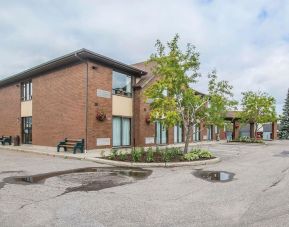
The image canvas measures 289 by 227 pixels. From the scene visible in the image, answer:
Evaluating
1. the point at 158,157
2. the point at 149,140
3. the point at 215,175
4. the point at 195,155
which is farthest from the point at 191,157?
the point at 149,140

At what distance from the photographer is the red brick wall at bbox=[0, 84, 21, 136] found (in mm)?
24386

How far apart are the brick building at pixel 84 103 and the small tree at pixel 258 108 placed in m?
15.5

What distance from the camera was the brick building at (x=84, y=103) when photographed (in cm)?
1764

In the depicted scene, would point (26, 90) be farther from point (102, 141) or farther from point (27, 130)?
point (102, 141)

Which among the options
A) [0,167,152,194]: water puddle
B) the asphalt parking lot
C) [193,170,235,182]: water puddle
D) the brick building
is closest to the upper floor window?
the brick building

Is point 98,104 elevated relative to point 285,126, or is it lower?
elevated

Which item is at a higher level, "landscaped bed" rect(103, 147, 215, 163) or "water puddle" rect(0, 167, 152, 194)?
"landscaped bed" rect(103, 147, 215, 163)

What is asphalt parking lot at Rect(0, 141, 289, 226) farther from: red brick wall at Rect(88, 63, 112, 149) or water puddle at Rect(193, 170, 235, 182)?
red brick wall at Rect(88, 63, 112, 149)

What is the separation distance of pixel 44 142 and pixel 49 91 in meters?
3.88

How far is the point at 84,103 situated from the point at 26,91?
8957 millimetres

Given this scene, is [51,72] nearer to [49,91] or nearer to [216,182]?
[49,91]

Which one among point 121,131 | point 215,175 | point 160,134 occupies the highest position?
point 121,131

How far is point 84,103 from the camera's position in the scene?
57.3ft

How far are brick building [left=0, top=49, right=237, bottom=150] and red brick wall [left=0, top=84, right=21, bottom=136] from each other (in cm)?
9
